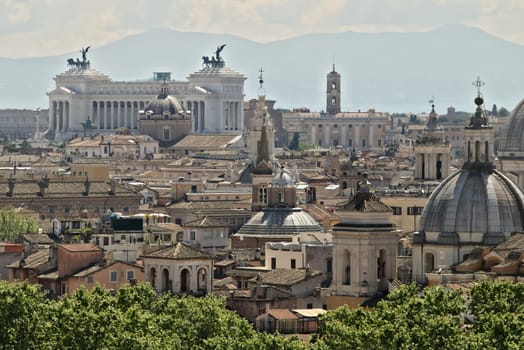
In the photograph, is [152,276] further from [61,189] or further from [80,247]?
[61,189]

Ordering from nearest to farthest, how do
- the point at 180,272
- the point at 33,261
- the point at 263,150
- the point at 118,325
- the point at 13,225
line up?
the point at 118,325 → the point at 180,272 → the point at 33,261 → the point at 13,225 → the point at 263,150

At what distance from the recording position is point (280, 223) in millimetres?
105938

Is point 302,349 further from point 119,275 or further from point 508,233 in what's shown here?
point 119,275

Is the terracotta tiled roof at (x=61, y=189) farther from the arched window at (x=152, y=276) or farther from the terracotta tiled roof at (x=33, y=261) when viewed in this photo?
the arched window at (x=152, y=276)

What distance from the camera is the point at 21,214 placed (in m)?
127

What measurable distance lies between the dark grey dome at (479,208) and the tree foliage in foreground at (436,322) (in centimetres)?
953

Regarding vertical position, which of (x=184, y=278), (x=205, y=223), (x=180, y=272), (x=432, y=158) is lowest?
(x=184, y=278)

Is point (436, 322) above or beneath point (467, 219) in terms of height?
beneath

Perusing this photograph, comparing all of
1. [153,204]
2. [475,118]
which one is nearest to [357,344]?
[475,118]

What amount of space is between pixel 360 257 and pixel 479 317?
16.8 metres

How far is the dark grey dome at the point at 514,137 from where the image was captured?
114 m

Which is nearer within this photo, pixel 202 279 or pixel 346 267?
pixel 346 267

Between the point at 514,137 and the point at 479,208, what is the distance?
3771cm

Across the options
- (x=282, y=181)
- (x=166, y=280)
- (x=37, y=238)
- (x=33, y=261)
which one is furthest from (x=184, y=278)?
(x=282, y=181)
